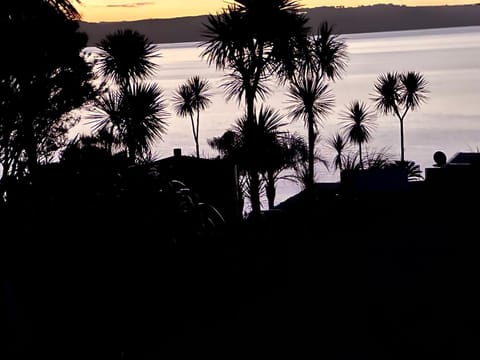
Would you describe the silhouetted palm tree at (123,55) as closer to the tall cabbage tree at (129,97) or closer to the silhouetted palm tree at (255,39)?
the tall cabbage tree at (129,97)

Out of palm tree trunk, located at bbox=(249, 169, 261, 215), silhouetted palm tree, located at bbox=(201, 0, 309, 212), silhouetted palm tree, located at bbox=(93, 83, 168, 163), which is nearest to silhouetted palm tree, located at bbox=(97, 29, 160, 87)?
silhouetted palm tree, located at bbox=(93, 83, 168, 163)

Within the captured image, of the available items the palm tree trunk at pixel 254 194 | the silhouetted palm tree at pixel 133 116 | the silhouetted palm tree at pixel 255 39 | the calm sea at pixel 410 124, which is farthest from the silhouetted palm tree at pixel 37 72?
the calm sea at pixel 410 124

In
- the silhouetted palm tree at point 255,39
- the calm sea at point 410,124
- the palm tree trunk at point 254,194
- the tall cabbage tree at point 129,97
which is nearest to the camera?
the palm tree trunk at point 254,194

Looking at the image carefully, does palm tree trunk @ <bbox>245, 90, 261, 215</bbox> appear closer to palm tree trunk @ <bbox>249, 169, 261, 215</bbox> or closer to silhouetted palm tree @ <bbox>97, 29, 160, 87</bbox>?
palm tree trunk @ <bbox>249, 169, 261, 215</bbox>

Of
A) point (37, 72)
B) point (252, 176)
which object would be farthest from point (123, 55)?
point (252, 176)

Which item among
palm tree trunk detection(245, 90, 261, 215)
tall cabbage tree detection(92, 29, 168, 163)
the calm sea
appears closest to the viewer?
palm tree trunk detection(245, 90, 261, 215)

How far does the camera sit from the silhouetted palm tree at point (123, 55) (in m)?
20.5

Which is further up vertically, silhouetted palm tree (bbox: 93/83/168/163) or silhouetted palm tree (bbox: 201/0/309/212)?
silhouetted palm tree (bbox: 201/0/309/212)

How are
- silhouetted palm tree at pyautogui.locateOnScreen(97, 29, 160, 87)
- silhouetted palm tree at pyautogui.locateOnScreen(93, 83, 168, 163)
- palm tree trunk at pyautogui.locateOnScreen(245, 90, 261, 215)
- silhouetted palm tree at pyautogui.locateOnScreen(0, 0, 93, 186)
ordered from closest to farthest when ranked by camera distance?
1. silhouetted palm tree at pyautogui.locateOnScreen(0, 0, 93, 186)
2. palm tree trunk at pyautogui.locateOnScreen(245, 90, 261, 215)
3. silhouetted palm tree at pyautogui.locateOnScreen(93, 83, 168, 163)
4. silhouetted palm tree at pyautogui.locateOnScreen(97, 29, 160, 87)

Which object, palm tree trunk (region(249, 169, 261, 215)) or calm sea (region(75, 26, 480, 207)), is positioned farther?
calm sea (region(75, 26, 480, 207))

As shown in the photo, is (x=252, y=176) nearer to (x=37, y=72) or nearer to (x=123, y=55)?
(x=37, y=72)

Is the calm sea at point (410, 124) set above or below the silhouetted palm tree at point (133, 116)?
above

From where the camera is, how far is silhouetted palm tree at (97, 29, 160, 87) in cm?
2055

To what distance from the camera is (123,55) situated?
20609mm
